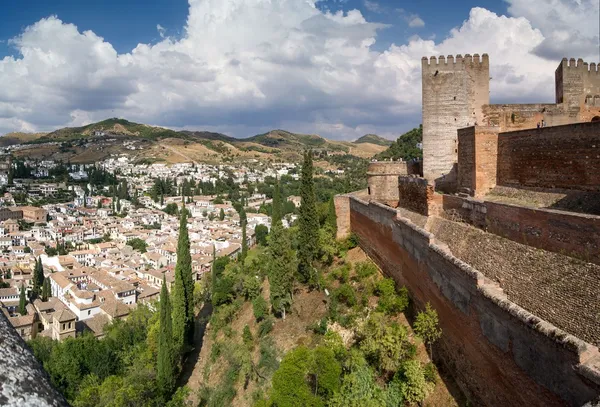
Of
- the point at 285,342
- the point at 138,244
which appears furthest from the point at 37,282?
the point at 285,342

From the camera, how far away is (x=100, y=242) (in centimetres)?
6988

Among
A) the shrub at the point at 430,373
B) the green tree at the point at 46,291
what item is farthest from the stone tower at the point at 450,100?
the green tree at the point at 46,291

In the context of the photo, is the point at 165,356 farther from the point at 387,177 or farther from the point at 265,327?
the point at 387,177

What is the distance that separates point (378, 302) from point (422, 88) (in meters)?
8.24

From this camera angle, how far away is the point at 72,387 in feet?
84.0

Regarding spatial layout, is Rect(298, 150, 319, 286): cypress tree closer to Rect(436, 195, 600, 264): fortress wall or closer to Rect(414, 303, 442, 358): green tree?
Rect(436, 195, 600, 264): fortress wall

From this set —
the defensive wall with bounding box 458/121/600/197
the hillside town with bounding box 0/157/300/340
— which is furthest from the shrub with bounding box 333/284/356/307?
the hillside town with bounding box 0/157/300/340

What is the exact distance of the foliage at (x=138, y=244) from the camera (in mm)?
65250

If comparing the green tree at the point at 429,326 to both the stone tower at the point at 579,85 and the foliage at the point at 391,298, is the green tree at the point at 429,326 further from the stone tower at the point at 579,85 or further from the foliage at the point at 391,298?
the stone tower at the point at 579,85

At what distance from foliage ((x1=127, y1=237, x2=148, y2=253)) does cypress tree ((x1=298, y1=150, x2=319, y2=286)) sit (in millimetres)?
50737

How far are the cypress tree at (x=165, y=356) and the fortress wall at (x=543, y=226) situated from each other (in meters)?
14.0

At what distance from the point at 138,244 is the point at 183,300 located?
46596 mm

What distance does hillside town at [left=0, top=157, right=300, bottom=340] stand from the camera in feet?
135

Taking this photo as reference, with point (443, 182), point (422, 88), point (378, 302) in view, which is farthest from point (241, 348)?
point (422, 88)
